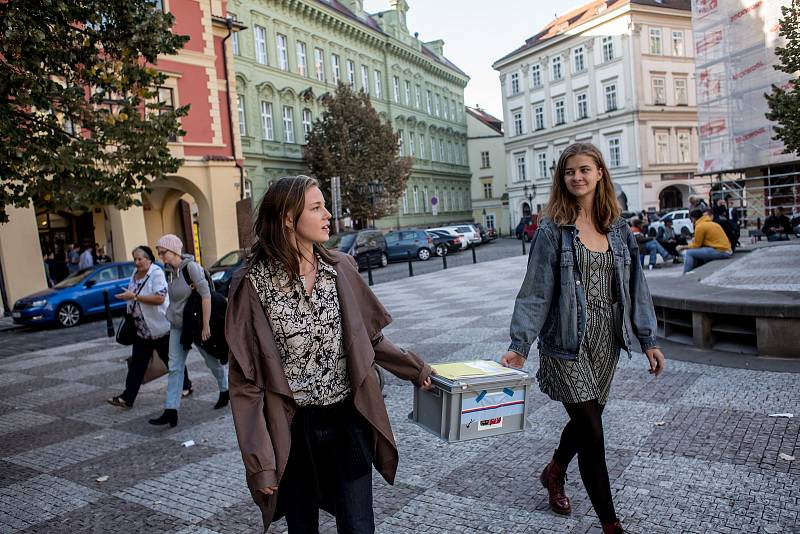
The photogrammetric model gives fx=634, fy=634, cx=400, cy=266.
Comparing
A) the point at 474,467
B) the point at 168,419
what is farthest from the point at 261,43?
the point at 474,467

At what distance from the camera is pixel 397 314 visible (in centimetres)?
1220

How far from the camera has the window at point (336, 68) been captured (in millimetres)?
41281

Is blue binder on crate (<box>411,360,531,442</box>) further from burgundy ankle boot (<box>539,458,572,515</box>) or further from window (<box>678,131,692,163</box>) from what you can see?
window (<box>678,131,692,163</box>)

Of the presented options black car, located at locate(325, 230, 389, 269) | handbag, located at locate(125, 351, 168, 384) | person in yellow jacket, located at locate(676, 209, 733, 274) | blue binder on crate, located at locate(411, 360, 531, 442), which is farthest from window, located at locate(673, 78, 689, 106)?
blue binder on crate, located at locate(411, 360, 531, 442)

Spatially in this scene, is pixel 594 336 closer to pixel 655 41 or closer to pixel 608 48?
pixel 608 48

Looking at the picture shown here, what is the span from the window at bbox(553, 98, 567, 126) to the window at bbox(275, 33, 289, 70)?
1017 inches

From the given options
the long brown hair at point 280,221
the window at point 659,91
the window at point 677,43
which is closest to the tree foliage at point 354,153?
the window at point 659,91

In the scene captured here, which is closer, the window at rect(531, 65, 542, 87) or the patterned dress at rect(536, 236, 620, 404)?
the patterned dress at rect(536, 236, 620, 404)

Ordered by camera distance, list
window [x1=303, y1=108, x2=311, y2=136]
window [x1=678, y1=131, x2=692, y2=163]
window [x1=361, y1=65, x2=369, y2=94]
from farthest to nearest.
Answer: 1. window [x1=678, y1=131, x2=692, y2=163]
2. window [x1=361, y1=65, x2=369, y2=94]
3. window [x1=303, y1=108, x2=311, y2=136]

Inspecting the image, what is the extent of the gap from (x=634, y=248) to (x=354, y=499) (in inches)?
72.3

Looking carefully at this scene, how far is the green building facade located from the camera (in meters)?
34.3

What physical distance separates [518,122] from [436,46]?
38.9 feet

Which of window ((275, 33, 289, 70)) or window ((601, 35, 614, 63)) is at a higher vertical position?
window ((601, 35, 614, 63))

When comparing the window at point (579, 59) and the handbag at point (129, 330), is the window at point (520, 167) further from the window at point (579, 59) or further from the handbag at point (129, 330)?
the handbag at point (129, 330)
